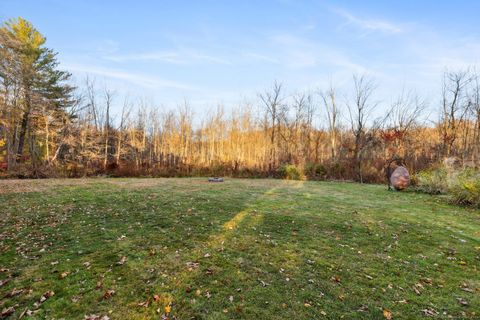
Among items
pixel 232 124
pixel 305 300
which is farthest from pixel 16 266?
pixel 232 124

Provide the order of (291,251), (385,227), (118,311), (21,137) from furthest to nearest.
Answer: (21,137) → (385,227) → (291,251) → (118,311)

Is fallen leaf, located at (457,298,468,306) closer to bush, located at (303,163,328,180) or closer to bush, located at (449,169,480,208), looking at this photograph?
bush, located at (449,169,480,208)

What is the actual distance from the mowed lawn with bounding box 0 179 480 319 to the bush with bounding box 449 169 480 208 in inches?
44.8

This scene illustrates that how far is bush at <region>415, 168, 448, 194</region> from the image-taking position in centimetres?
898

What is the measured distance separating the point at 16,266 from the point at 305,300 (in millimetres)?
3895

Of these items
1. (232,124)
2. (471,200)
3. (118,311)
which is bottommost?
(118,311)

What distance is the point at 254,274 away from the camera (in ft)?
10.4

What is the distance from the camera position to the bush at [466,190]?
7.12 meters

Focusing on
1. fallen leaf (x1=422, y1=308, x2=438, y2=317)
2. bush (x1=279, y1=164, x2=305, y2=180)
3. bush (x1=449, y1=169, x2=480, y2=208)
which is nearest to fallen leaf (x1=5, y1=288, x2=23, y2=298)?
fallen leaf (x1=422, y1=308, x2=438, y2=317)

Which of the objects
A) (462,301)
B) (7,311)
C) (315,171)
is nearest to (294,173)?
(315,171)

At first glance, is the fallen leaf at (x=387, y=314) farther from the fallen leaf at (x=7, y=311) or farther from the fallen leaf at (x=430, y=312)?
the fallen leaf at (x=7, y=311)

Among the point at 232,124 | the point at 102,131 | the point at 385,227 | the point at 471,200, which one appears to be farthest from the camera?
the point at 102,131

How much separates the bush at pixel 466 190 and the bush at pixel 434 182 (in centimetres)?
86

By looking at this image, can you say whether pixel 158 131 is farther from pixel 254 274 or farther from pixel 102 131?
pixel 254 274
